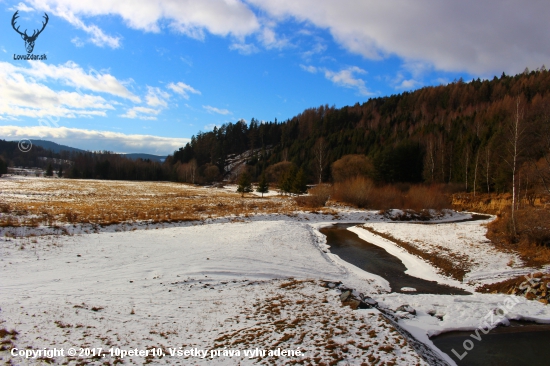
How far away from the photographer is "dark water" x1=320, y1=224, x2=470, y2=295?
12820 mm

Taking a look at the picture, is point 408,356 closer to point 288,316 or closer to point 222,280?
point 288,316

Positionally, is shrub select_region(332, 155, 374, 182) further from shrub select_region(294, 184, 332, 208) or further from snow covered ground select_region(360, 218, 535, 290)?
snow covered ground select_region(360, 218, 535, 290)

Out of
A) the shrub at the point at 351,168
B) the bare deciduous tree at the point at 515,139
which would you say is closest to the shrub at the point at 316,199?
the shrub at the point at 351,168

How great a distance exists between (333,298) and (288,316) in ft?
7.62

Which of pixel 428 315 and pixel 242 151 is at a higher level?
pixel 242 151

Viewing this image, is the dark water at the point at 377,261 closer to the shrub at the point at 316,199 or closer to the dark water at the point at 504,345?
the dark water at the point at 504,345

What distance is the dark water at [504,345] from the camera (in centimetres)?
714

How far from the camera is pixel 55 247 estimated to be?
1550 centimetres

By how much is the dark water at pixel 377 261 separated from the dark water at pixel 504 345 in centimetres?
367

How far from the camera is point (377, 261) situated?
57.4ft

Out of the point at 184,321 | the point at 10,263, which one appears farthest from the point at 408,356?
the point at 10,263

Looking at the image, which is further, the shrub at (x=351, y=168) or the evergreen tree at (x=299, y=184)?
the shrub at (x=351, y=168)

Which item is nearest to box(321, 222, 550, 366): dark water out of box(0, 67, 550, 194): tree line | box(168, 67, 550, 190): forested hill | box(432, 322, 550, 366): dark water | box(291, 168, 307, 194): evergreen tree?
box(432, 322, 550, 366): dark water

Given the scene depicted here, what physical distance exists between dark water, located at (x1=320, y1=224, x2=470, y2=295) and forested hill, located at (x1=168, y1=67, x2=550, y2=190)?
35.9ft
